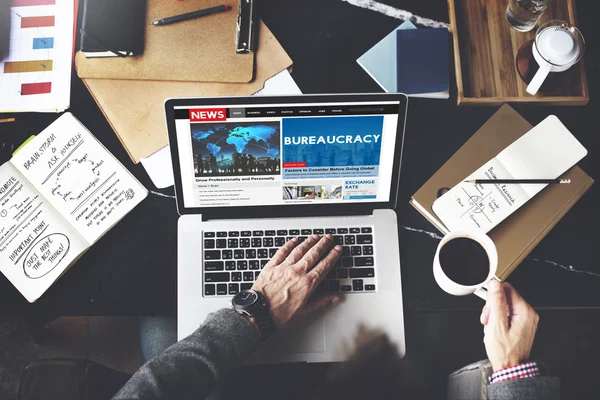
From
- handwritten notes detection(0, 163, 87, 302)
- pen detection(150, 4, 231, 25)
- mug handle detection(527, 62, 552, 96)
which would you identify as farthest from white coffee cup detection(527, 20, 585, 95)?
handwritten notes detection(0, 163, 87, 302)

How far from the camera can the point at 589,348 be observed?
1.60 metres

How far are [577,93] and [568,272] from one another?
0.38m

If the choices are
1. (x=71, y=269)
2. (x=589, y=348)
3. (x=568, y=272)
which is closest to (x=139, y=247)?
(x=71, y=269)

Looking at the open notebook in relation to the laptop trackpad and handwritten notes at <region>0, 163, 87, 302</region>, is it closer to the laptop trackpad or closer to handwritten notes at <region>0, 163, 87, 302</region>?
the laptop trackpad

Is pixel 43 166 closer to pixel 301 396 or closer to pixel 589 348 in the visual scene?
pixel 301 396

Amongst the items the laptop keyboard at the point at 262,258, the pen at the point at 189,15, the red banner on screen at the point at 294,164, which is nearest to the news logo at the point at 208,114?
the red banner on screen at the point at 294,164

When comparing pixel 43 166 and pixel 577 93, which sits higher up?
pixel 577 93

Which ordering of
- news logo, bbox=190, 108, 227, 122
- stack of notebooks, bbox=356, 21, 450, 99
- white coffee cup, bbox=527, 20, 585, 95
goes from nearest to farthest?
1. news logo, bbox=190, 108, 227, 122
2. white coffee cup, bbox=527, 20, 585, 95
3. stack of notebooks, bbox=356, 21, 450, 99

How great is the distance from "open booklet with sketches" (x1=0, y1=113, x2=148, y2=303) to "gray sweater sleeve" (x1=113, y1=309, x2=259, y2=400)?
0.30 m

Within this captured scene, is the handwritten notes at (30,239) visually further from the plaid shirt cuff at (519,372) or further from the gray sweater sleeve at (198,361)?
the plaid shirt cuff at (519,372)

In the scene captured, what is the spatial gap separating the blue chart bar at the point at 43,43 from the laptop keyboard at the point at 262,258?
1.89ft

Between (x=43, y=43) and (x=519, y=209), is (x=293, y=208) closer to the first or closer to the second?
(x=519, y=209)

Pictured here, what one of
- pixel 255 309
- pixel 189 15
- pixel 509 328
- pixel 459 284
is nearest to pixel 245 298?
pixel 255 309

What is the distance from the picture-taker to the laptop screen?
0.93 m
